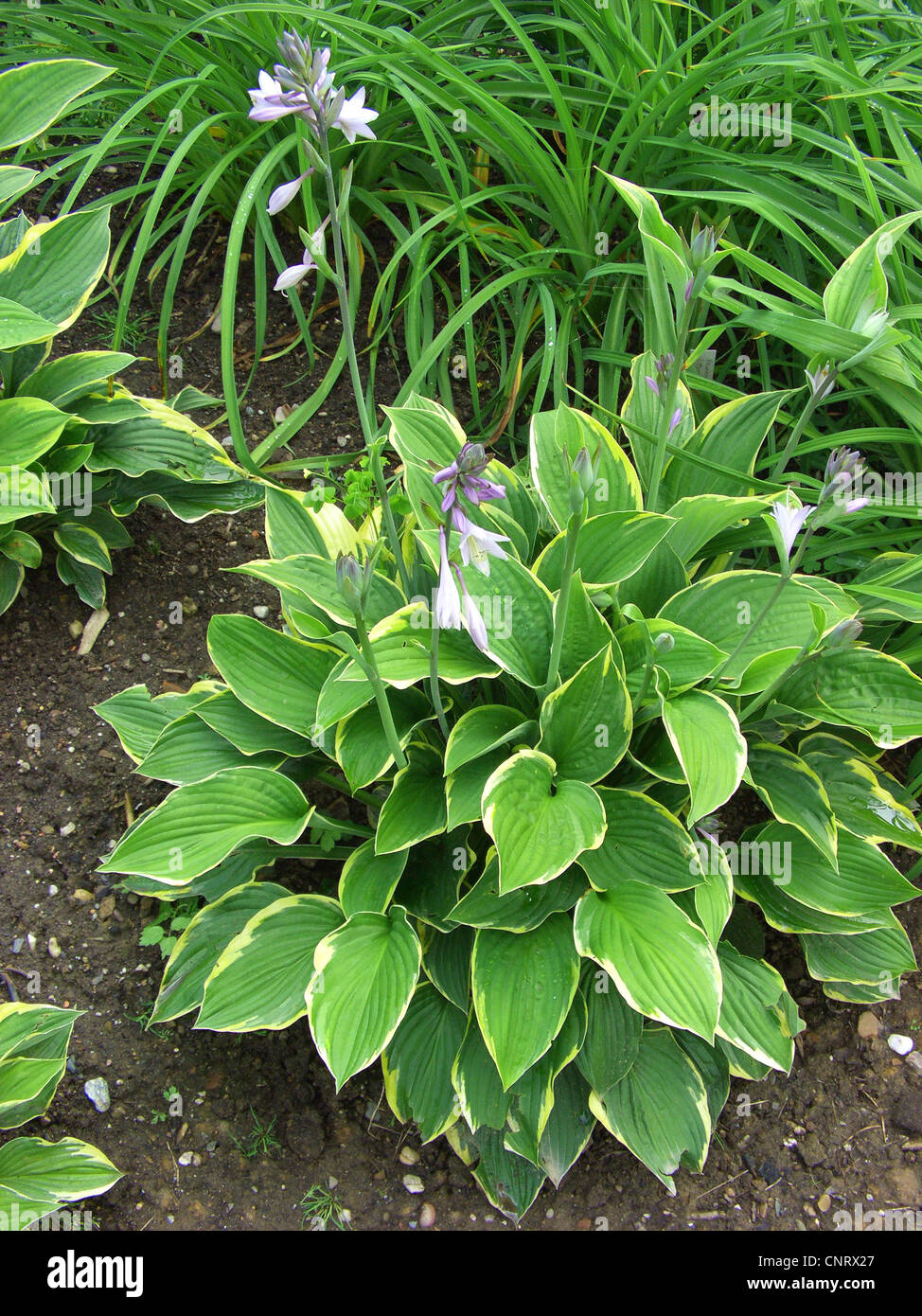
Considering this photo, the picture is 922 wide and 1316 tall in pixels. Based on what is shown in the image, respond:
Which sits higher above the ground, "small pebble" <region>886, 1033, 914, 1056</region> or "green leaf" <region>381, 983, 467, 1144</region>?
"green leaf" <region>381, 983, 467, 1144</region>

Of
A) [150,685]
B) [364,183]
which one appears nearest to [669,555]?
[150,685]

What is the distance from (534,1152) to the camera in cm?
194

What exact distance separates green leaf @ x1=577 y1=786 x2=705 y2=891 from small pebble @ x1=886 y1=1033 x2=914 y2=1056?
84 centimetres

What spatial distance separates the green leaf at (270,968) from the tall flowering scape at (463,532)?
84cm

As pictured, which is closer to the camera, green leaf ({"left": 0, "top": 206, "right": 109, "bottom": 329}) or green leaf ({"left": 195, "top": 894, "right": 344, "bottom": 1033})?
green leaf ({"left": 195, "top": 894, "right": 344, "bottom": 1033})

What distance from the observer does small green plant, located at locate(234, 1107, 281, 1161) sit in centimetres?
211

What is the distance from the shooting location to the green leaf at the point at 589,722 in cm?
189

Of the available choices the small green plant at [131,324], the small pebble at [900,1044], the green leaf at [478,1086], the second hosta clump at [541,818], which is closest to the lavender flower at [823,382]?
the second hosta clump at [541,818]

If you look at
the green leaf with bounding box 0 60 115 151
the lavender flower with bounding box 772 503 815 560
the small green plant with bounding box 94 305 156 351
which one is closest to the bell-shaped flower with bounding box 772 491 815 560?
the lavender flower with bounding box 772 503 815 560

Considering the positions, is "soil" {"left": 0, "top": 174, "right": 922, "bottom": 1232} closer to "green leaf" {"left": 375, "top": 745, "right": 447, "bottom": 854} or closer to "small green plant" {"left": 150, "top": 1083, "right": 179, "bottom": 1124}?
"small green plant" {"left": 150, "top": 1083, "right": 179, "bottom": 1124}

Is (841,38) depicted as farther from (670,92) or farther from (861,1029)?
(861,1029)

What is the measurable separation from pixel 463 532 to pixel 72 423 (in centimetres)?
161

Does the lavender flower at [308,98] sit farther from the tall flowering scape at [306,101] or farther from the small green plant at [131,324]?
the small green plant at [131,324]

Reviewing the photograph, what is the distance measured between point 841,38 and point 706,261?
1270 mm
